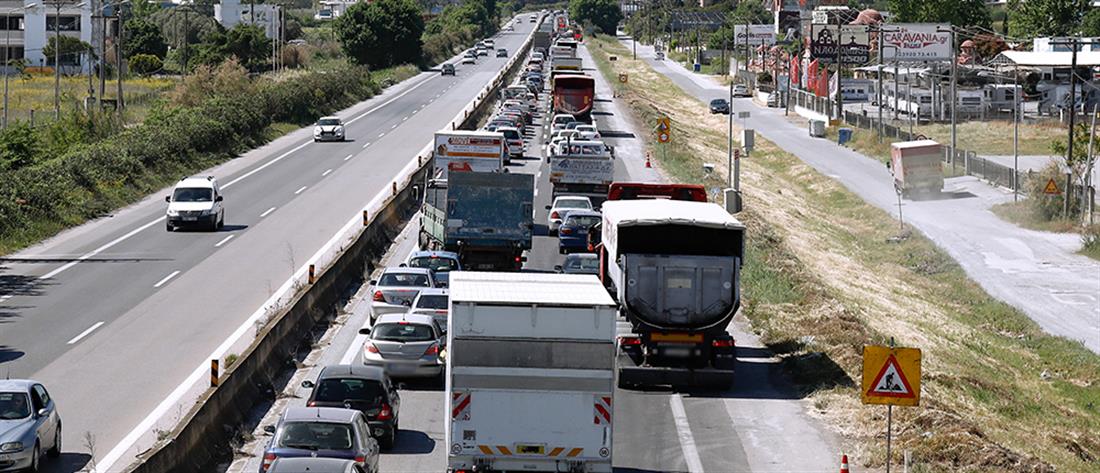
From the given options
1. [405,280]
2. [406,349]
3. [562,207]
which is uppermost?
[562,207]

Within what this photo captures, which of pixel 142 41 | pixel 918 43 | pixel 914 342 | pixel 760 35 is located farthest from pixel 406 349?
pixel 142 41

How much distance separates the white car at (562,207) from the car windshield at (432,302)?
1788cm

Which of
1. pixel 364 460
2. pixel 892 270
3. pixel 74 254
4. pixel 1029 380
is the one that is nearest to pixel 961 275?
pixel 892 270

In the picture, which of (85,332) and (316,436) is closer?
(316,436)

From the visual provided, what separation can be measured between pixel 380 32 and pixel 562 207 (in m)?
110

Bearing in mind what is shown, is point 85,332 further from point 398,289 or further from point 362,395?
point 362,395

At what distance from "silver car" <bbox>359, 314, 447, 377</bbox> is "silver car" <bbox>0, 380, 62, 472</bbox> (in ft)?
22.1

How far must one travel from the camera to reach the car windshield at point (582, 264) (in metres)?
37.1

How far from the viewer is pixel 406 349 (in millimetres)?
28016

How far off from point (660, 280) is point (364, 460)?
32.1 ft

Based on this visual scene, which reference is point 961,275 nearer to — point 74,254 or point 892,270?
point 892,270

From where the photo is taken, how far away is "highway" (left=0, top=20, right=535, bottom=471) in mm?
27172

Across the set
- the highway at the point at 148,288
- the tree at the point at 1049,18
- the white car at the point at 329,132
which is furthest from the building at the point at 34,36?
the tree at the point at 1049,18

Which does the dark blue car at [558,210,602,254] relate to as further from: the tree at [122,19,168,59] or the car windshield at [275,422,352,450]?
the tree at [122,19,168,59]
